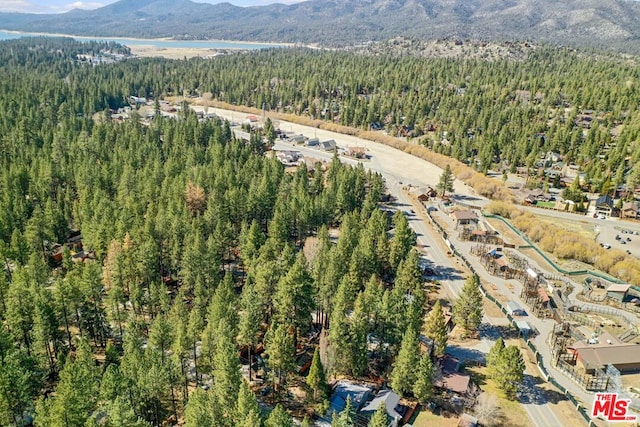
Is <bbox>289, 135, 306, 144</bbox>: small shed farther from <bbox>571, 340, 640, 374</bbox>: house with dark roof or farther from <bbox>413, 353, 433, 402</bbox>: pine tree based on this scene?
<bbox>413, 353, 433, 402</bbox>: pine tree

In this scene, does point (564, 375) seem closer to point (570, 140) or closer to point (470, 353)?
point (470, 353)

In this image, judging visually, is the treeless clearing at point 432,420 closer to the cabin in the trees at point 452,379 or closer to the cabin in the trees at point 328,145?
the cabin in the trees at point 452,379

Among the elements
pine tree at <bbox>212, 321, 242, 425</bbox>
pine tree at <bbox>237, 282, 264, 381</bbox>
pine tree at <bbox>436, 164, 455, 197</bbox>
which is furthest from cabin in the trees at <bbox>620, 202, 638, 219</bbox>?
Result: pine tree at <bbox>212, 321, 242, 425</bbox>

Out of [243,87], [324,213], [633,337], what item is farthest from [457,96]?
[633,337]

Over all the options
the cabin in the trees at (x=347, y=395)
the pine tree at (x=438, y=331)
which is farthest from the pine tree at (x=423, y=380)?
the pine tree at (x=438, y=331)

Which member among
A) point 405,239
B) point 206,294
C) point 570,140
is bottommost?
point 206,294
